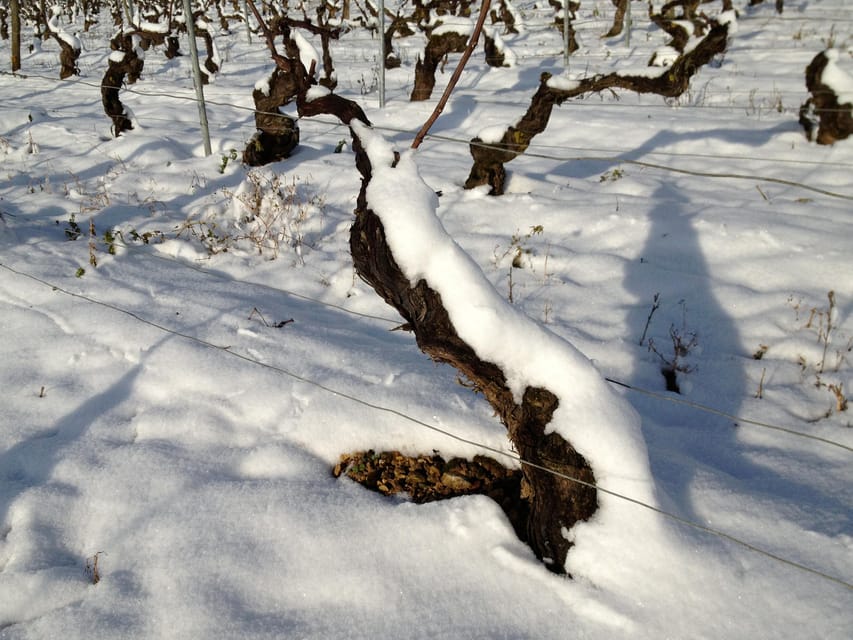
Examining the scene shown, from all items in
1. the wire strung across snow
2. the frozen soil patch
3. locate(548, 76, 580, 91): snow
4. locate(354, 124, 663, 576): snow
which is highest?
locate(548, 76, 580, 91): snow

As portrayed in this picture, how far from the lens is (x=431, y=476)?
2.34 m

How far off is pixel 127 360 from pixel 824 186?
630 centimetres

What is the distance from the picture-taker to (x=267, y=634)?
170 centimetres

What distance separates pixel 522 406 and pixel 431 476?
2.10 feet

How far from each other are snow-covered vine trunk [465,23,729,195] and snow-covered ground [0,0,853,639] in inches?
11.4

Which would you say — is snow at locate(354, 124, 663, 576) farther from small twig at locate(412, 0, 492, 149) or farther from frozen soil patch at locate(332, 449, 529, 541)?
frozen soil patch at locate(332, 449, 529, 541)

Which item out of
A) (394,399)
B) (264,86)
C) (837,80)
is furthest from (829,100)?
(394,399)

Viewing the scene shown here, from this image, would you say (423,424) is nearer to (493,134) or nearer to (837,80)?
(493,134)

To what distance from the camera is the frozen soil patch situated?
227cm

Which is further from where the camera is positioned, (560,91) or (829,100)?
(829,100)

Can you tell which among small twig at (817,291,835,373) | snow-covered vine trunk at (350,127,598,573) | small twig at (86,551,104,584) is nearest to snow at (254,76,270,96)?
snow-covered vine trunk at (350,127,598,573)

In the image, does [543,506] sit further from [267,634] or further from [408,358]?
[408,358]

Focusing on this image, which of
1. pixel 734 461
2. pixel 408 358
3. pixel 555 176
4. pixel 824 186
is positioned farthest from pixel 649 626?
pixel 824 186

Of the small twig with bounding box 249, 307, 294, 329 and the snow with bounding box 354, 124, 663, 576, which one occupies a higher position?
the snow with bounding box 354, 124, 663, 576
